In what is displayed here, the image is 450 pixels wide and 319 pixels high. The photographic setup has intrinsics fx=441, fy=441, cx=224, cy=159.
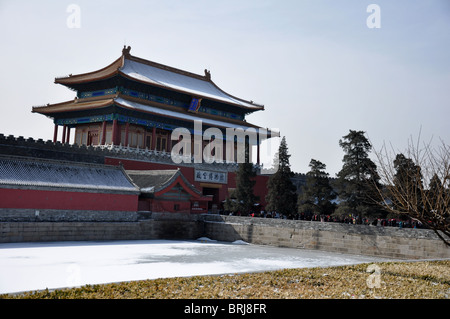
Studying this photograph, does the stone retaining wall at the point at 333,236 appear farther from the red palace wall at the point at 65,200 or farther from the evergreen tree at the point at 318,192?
the red palace wall at the point at 65,200

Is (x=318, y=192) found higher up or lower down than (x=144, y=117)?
lower down

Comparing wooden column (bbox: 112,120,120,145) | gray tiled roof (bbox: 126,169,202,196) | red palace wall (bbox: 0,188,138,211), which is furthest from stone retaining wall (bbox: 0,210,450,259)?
wooden column (bbox: 112,120,120,145)

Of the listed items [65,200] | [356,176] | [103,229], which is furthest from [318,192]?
[65,200]

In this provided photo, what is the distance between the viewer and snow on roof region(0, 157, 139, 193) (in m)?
21.4

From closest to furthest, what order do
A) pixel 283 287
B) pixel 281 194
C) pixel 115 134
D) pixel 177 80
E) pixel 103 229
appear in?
pixel 283 287 → pixel 103 229 → pixel 281 194 → pixel 115 134 → pixel 177 80

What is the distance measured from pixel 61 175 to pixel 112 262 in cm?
977

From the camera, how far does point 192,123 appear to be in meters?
39.4

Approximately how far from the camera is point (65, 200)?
22.3 metres

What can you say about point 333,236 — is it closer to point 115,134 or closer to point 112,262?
point 112,262

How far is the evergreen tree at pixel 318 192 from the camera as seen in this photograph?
26953 millimetres
